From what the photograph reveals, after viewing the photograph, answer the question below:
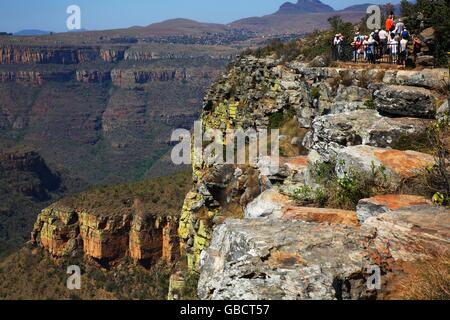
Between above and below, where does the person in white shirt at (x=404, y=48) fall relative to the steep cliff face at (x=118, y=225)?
above

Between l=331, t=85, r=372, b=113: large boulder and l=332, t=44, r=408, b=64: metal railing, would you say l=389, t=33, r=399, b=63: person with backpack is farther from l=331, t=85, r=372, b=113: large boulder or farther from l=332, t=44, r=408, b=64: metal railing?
l=331, t=85, r=372, b=113: large boulder

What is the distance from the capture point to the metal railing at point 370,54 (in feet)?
60.2

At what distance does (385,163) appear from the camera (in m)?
8.73

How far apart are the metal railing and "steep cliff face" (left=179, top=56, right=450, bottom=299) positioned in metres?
1.12

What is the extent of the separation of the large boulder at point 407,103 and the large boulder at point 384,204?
4627mm

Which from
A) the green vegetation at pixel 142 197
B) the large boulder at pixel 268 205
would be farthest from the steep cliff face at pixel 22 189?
the large boulder at pixel 268 205

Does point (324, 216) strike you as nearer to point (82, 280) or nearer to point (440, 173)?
point (440, 173)

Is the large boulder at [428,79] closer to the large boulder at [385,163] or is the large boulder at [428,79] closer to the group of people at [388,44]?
the group of people at [388,44]

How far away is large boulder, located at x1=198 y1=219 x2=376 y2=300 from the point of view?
536 cm

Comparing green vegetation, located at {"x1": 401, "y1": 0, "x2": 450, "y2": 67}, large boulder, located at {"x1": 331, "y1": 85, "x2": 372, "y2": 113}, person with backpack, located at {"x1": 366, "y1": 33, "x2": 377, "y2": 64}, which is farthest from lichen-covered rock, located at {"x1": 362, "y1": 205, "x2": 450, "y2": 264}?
person with backpack, located at {"x1": 366, "y1": 33, "x2": 377, "y2": 64}

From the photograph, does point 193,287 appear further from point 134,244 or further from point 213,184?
point 134,244
